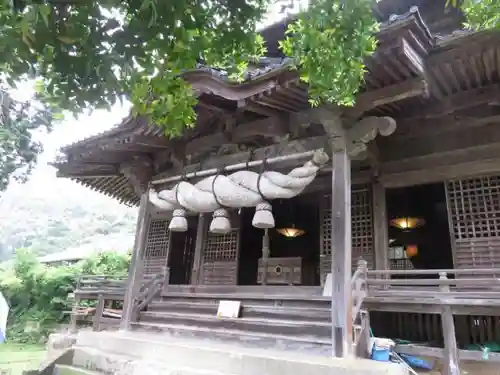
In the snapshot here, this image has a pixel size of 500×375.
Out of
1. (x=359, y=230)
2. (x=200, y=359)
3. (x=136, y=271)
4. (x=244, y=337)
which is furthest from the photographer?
(x=136, y=271)

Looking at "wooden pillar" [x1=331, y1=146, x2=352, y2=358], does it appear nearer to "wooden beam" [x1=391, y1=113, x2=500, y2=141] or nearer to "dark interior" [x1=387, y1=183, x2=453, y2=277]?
"wooden beam" [x1=391, y1=113, x2=500, y2=141]

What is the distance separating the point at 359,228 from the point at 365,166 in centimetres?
114

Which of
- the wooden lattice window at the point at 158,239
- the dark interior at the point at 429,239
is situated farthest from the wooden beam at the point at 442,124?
the wooden lattice window at the point at 158,239

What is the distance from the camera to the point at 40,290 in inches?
739

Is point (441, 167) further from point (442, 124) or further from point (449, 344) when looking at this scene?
point (449, 344)

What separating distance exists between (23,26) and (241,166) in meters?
4.38

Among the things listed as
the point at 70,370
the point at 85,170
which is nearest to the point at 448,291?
the point at 70,370

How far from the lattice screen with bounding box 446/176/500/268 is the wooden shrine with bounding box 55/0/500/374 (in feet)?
0.06

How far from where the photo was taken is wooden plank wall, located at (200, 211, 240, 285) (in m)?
8.43

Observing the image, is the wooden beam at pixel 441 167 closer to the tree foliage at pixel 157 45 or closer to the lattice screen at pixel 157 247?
the tree foliage at pixel 157 45

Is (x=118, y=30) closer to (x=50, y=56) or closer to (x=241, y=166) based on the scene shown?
(x=50, y=56)

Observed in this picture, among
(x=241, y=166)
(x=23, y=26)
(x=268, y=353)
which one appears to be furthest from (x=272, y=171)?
(x=23, y=26)

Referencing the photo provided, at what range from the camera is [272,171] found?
6.02 m

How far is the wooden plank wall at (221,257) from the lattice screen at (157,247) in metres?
1.40
